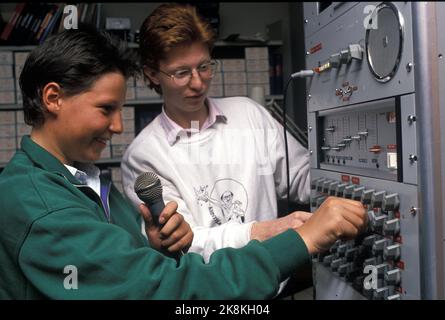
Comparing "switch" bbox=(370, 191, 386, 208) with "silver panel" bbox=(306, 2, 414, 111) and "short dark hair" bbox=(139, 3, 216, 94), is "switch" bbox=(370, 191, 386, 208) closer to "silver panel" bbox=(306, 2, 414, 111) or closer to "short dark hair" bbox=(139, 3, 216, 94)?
"silver panel" bbox=(306, 2, 414, 111)

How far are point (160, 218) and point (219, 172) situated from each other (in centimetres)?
15

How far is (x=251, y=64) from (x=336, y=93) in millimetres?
225

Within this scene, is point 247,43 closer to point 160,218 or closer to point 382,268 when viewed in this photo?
point 160,218

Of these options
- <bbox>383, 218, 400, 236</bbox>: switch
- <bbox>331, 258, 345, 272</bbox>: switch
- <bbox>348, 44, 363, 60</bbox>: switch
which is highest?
<bbox>348, 44, 363, 60</bbox>: switch

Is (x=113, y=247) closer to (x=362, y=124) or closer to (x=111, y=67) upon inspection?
(x=111, y=67)

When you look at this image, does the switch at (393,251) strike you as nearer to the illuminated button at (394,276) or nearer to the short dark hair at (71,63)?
the illuminated button at (394,276)

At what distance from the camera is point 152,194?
741mm

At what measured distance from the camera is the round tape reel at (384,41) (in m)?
0.64

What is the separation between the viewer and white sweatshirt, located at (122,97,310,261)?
791 mm

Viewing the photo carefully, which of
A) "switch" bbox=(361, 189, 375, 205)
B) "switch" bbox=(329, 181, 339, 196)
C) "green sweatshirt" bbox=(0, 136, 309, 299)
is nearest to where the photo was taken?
"green sweatshirt" bbox=(0, 136, 309, 299)

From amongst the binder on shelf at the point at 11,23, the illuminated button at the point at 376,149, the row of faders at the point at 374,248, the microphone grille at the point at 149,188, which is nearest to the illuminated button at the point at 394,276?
the row of faders at the point at 374,248

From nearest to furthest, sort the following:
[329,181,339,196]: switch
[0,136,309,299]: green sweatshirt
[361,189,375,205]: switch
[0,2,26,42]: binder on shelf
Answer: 1. [0,136,309,299]: green sweatshirt
2. [361,189,375,205]: switch
3. [329,181,339,196]: switch
4. [0,2,26,42]: binder on shelf

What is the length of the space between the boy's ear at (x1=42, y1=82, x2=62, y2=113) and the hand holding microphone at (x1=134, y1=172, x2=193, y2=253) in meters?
0.20

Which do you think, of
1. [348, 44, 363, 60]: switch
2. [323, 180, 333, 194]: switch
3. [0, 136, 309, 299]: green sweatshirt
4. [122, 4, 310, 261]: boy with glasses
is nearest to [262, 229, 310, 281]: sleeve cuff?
[0, 136, 309, 299]: green sweatshirt
